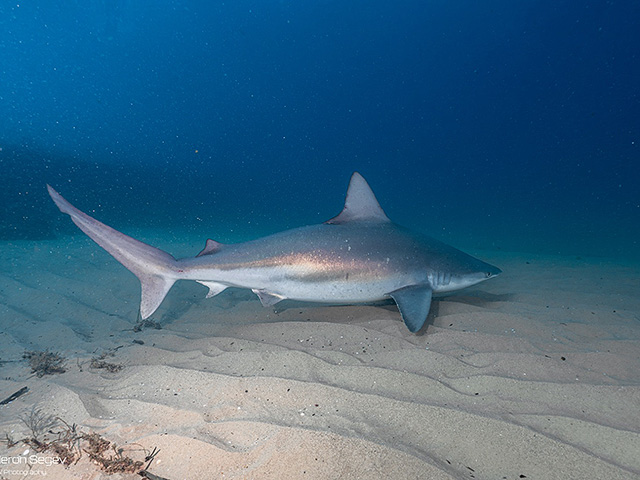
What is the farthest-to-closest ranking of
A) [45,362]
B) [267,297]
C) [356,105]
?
[356,105], [267,297], [45,362]

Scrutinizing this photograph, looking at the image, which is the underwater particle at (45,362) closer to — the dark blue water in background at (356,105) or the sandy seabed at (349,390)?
the sandy seabed at (349,390)

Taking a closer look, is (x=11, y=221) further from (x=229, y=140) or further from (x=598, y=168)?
(x=598, y=168)

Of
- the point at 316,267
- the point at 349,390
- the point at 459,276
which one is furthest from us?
the point at 459,276

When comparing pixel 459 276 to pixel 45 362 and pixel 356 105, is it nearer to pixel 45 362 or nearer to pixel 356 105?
pixel 45 362

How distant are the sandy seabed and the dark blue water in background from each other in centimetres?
2885

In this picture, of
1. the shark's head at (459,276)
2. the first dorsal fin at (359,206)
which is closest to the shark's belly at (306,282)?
the shark's head at (459,276)

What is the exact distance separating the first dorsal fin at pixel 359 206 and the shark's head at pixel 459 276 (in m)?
1.23

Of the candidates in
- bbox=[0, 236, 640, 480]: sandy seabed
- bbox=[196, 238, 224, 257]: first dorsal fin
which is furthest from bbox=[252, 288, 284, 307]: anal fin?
bbox=[196, 238, 224, 257]: first dorsal fin

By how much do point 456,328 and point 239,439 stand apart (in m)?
2.79

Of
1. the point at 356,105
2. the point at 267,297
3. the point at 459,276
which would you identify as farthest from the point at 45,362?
the point at 356,105

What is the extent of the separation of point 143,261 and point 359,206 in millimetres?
2994

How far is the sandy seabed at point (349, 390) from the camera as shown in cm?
171

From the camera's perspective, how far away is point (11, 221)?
12961mm

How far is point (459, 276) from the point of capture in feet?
14.3
